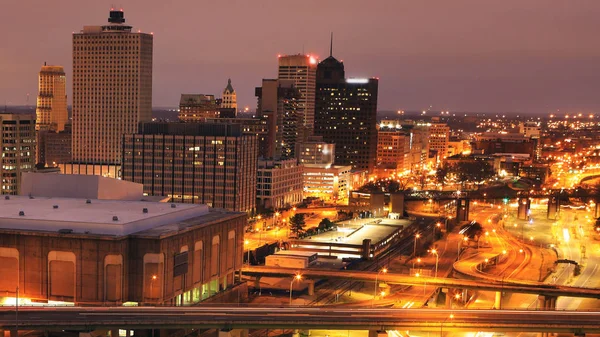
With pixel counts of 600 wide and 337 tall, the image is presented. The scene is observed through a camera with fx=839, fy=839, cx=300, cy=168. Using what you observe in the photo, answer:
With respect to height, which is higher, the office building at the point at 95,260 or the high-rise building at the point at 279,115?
the high-rise building at the point at 279,115

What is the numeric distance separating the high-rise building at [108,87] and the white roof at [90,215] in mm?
102630

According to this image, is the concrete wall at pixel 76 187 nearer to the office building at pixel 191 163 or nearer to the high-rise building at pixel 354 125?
the office building at pixel 191 163

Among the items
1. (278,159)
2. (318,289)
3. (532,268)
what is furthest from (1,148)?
(532,268)

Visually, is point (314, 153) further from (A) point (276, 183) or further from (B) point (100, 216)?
(B) point (100, 216)

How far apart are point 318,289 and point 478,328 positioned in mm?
27478

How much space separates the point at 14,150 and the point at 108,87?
5534 cm

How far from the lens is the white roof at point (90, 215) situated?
5650cm

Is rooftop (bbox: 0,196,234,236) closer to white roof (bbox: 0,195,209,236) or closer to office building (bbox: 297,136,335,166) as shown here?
white roof (bbox: 0,195,209,236)

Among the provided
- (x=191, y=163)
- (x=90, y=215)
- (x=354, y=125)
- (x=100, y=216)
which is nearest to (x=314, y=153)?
(x=354, y=125)

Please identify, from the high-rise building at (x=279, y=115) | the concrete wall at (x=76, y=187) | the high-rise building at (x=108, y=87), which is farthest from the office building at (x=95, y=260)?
the high-rise building at (x=108, y=87)

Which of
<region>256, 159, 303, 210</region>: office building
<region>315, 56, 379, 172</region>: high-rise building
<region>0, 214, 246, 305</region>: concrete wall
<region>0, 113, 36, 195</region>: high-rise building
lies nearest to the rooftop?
<region>0, 214, 246, 305</region>: concrete wall

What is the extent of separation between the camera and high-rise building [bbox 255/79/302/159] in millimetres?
170250

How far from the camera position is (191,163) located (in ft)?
372

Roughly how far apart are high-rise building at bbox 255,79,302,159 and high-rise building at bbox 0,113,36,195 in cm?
5723
